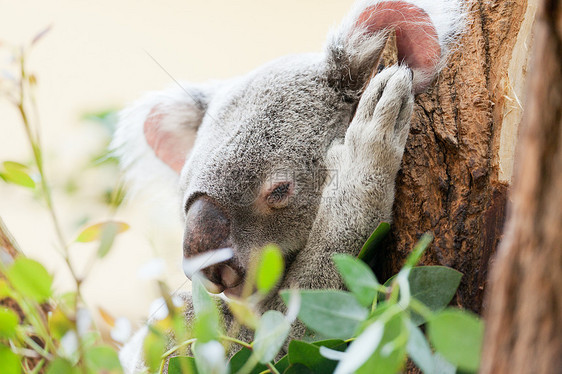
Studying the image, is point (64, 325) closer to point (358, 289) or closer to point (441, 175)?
point (358, 289)

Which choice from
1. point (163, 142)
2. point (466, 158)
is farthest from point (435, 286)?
point (163, 142)

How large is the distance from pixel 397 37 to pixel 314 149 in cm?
42

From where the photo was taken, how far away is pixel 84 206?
119 inches

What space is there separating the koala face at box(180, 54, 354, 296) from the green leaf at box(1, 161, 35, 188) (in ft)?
1.87

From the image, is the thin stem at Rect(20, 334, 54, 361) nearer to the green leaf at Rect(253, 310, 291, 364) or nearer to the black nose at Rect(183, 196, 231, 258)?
the green leaf at Rect(253, 310, 291, 364)

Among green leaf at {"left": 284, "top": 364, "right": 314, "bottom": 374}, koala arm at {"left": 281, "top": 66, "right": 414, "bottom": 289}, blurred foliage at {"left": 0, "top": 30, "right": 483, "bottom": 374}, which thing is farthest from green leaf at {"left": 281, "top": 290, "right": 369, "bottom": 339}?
koala arm at {"left": 281, "top": 66, "right": 414, "bottom": 289}

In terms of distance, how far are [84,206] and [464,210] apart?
2.43m

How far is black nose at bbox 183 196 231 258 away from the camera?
4.33 feet

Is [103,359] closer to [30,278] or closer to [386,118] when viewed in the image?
[30,278]

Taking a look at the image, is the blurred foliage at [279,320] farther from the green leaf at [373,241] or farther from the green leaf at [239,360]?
the green leaf at [373,241]

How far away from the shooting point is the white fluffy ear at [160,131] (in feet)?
6.86

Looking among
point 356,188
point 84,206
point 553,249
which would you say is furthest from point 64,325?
point 84,206

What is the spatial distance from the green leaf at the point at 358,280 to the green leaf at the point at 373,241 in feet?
1.58

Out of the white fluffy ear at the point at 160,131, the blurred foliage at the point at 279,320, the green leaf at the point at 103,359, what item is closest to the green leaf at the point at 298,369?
the blurred foliage at the point at 279,320
